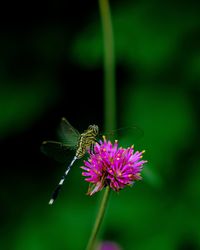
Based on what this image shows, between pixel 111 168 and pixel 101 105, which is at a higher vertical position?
pixel 101 105

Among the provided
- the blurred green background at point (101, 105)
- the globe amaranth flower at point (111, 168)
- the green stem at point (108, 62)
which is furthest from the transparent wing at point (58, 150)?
the blurred green background at point (101, 105)

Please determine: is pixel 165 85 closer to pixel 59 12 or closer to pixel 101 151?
pixel 59 12

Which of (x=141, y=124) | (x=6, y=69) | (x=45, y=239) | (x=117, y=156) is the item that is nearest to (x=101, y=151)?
(x=117, y=156)

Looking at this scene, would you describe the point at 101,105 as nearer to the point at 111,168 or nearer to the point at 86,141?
the point at 86,141

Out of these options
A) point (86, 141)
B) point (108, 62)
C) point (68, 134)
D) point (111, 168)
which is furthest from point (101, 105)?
point (111, 168)

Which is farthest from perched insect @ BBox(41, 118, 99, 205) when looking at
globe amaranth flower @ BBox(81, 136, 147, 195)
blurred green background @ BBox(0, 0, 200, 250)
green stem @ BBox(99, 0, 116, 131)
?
blurred green background @ BBox(0, 0, 200, 250)

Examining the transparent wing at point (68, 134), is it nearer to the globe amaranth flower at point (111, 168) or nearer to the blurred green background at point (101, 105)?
the globe amaranth flower at point (111, 168)

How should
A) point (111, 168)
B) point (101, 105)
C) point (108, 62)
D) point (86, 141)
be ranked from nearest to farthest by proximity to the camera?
1. point (111, 168)
2. point (86, 141)
3. point (108, 62)
4. point (101, 105)
